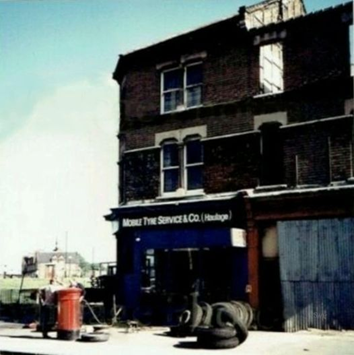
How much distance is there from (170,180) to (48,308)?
7.20 m

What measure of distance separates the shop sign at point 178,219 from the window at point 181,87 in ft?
13.5

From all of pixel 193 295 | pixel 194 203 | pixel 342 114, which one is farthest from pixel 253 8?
pixel 193 295

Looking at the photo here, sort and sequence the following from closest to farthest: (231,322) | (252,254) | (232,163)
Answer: (231,322) → (252,254) → (232,163)

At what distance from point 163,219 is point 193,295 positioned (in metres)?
4.95

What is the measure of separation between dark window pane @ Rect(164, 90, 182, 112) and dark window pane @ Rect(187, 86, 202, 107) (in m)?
0.37

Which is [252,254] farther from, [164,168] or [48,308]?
[48,308]

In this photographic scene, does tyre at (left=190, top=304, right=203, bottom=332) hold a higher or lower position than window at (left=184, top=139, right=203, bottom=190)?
lower

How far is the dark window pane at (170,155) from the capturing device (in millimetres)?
18359

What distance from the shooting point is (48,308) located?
12.7m

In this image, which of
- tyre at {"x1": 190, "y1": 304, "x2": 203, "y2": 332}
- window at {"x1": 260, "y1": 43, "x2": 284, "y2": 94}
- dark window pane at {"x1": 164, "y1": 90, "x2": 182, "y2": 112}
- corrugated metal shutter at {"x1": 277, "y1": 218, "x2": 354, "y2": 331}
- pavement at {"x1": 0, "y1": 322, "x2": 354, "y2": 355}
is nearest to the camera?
pavement at {"x1": 0, "y1": 322, "x2": 354, "y2": 355}

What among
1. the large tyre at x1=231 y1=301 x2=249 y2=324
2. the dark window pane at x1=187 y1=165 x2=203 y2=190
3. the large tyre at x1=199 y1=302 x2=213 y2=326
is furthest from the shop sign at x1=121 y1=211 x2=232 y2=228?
the large tyre at x1=199 y1=302 x2=213 y2=326

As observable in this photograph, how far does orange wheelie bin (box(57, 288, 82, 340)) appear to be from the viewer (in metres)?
12.1

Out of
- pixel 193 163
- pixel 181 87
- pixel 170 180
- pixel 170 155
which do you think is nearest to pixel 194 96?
pixel 181 87

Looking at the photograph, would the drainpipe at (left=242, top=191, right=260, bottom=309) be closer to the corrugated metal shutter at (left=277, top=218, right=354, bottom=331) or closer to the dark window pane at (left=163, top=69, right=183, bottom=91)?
the corrugated metal shutter at (left=277, top=218, right=354, bottom=331)
